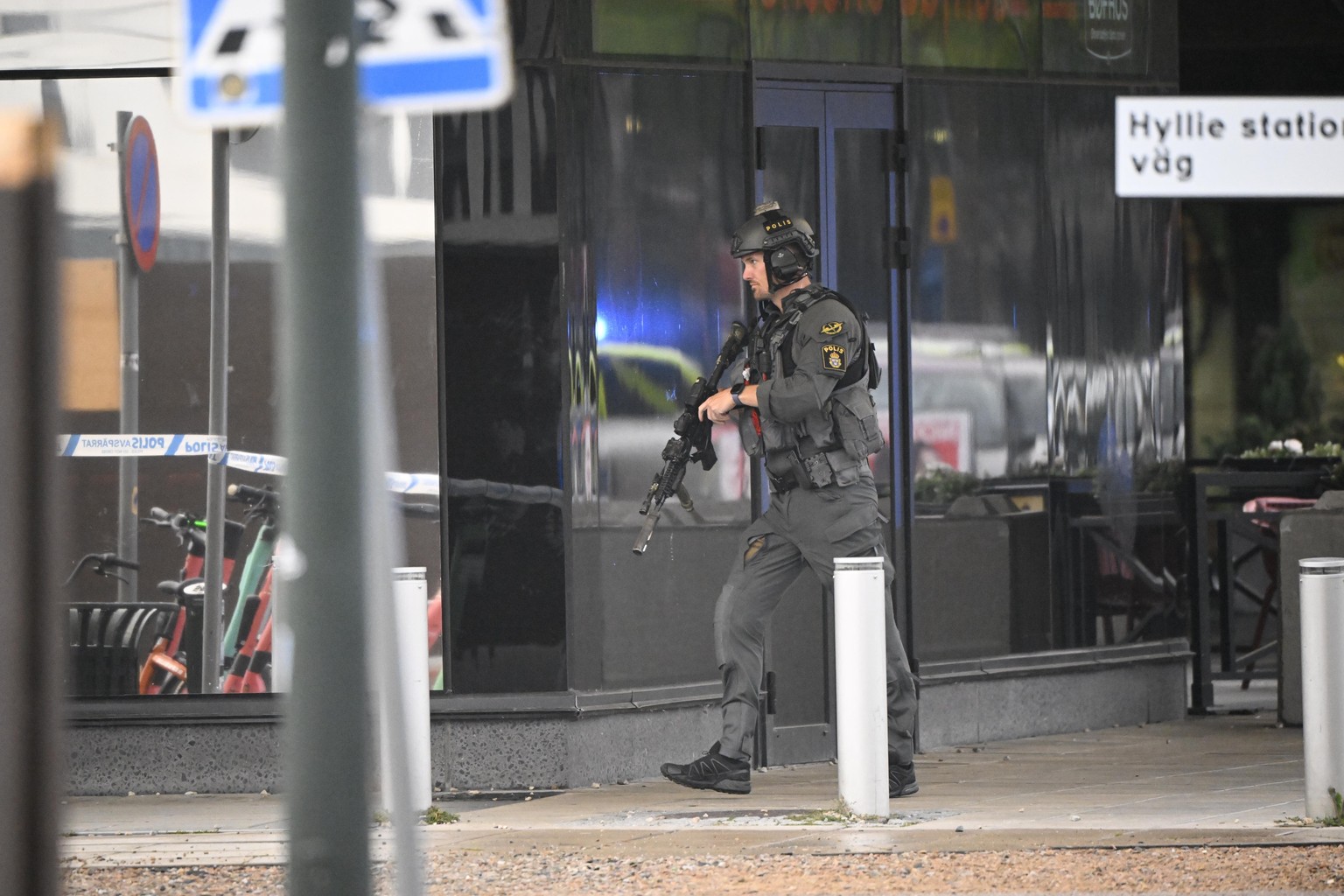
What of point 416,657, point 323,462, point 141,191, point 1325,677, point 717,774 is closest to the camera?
point 323,462

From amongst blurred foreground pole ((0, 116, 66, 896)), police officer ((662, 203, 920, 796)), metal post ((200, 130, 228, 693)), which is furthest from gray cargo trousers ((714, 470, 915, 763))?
blurred foreground pole ((0, 116, 66, 896))

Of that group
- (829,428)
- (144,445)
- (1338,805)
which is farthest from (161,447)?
(1338,805)

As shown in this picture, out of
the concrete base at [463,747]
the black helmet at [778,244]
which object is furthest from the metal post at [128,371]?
the black helmet at [778,244]

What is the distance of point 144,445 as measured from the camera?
8.07m

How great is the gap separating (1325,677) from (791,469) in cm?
200

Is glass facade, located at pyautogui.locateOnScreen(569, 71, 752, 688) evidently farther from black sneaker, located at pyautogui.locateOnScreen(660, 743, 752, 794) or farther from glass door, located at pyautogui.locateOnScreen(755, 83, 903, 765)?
black sneaker, located at pyautogui.locateOnScreen(660, 743, 752, 794)

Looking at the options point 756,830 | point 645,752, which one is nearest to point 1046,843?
point 756,830

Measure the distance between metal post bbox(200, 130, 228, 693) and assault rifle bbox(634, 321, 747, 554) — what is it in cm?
171

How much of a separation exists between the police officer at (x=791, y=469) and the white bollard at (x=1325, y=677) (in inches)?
55.7

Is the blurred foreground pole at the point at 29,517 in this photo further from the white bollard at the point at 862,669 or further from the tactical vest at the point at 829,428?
the tactical vest at the point at 829,428

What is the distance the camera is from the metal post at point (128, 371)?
807 cm

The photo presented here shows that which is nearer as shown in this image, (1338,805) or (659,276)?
(1338,805)

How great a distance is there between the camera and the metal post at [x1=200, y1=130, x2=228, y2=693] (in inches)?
317

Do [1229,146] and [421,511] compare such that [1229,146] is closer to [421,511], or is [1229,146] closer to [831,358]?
[831,358]
